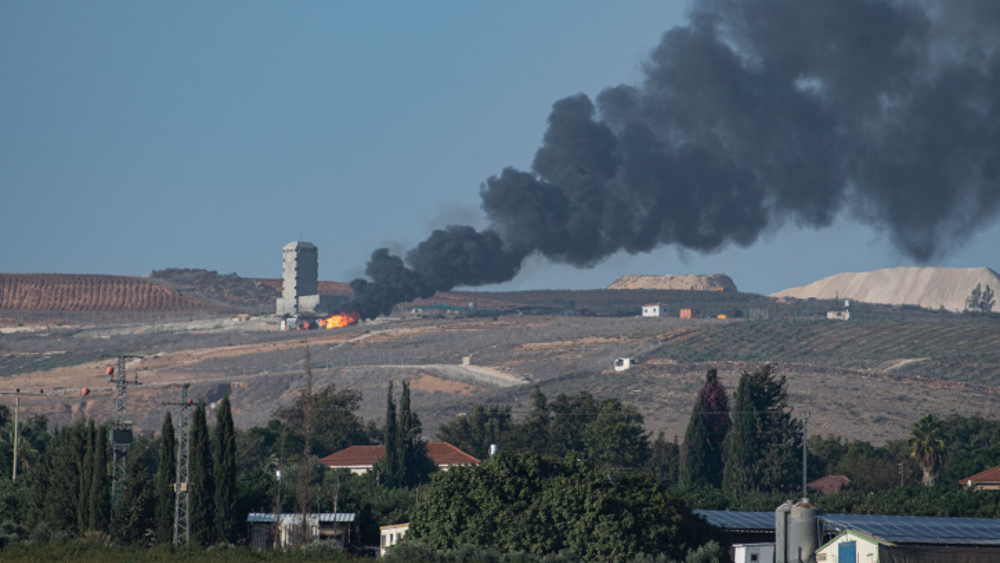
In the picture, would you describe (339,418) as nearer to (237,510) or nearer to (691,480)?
(691,480)

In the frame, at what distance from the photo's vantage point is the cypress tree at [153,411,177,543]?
2447 inches

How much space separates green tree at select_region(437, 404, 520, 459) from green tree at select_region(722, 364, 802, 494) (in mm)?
21840

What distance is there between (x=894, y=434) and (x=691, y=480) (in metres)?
42.9

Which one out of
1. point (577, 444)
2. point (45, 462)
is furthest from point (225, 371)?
point (45, 462)

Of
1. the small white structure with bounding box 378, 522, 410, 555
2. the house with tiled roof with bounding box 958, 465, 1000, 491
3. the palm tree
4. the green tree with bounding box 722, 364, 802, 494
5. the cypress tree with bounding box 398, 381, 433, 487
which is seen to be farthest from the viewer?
the palm tree

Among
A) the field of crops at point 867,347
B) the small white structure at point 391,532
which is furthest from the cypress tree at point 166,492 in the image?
the field of crops at point 867,347

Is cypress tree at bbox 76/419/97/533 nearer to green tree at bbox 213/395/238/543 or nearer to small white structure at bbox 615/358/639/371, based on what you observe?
green tree at bbox 213/395/238/543

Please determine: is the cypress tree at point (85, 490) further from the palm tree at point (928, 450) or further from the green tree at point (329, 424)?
the palm tree at point (928, 450)

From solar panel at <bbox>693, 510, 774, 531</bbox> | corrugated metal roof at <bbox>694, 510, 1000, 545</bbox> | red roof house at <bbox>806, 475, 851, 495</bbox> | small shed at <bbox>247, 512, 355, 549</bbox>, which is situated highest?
corrugated metal roof at <bbox>694, 510, 1000, 545</bbox>

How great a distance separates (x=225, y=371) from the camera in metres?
184

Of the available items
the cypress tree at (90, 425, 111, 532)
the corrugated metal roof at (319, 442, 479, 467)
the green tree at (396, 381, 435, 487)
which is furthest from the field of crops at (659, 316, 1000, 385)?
the cypress tree at (90, 425, 111, 532)

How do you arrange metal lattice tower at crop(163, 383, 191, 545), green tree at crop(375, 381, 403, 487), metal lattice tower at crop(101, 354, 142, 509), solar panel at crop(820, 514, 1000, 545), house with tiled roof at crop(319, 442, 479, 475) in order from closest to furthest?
solar panel at crop(820, 514, 1000, 545)
metal lattice tower at crop(163, 383, 191, 545)
metal lattice tower at crop(101, 354, 142, 509)
green tree at crop(375, 381, 403, 487)
house with tiled roof at crop(319, 442, 479, 475)

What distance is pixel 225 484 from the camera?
6303 cm

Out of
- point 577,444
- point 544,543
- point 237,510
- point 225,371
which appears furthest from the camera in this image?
point 225,371
